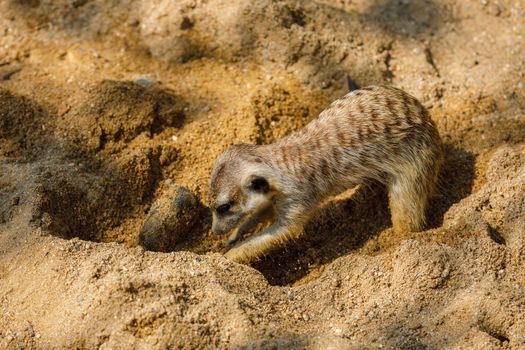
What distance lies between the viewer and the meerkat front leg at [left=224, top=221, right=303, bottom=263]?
3.58 meters

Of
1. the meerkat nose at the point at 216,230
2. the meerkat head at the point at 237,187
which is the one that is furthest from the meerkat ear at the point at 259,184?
the meerkat nose at the point at 216,230

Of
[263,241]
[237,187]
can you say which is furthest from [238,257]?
[237,187]

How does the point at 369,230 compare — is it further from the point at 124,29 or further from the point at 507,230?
the point at 124,29

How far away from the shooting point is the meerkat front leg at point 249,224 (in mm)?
3855

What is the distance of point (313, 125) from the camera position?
12.6ft

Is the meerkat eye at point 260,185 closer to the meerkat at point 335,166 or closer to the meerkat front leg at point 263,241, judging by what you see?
the meerkat at point 335,166

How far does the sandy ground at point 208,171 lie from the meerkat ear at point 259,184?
41 centimetres

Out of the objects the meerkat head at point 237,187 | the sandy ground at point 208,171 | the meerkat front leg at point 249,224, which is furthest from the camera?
the meerkat front leg at point 249,224

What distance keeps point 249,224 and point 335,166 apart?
0.64m

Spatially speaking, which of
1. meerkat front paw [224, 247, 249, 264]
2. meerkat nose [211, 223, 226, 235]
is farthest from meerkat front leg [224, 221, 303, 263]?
meerkat nose [211, 223, 226, 235]

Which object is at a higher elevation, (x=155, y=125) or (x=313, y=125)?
(x=313, y=125)

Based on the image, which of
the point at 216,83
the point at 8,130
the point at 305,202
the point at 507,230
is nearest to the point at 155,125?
the point at 216,83

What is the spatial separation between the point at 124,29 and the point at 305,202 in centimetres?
213

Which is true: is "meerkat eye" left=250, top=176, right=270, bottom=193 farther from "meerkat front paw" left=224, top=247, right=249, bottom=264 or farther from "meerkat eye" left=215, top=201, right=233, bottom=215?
"meerkat front paw" left=224, top=247, right=249, bottom=264
